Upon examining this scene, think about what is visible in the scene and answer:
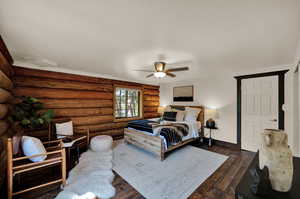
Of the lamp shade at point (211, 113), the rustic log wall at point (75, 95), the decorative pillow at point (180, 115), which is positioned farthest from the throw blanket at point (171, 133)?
the rustic log wall at point (75, 95)

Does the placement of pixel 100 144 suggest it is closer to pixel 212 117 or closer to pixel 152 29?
pixel 152 29

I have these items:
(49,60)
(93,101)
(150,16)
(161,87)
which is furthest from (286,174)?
(161,87)

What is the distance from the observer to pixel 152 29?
1721mm

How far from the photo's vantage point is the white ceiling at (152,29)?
132cm

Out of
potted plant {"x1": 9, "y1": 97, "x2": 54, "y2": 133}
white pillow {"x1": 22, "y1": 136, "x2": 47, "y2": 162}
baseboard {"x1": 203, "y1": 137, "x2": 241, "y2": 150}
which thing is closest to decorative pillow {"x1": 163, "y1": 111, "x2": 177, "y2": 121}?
baseboard {"x1": 203, "y1": 137, "x2": 241, "y2": 150}

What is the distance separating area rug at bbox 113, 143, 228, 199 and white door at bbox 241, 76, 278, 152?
111 cm

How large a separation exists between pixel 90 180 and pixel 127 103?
3363 millimetres

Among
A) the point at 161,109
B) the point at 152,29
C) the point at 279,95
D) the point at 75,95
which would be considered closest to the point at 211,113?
the point at 279,95

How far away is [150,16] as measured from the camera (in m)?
1.47

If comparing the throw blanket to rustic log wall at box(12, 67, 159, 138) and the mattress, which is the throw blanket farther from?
rustic log wall at box(12, 67, 159, 138)

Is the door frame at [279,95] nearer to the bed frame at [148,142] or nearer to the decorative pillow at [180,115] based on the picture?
the decorative pillow at [180,115]

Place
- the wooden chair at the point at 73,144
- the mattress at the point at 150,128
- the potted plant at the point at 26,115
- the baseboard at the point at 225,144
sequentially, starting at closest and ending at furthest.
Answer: the potted plant at the point at 26,115, the wooden chair at the point at 73,144, the mattress at the point at 150,128, the baseboard at the point at 225,144

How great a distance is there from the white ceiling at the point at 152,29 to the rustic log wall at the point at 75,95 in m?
0.69

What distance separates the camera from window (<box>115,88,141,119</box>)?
16.4ft
